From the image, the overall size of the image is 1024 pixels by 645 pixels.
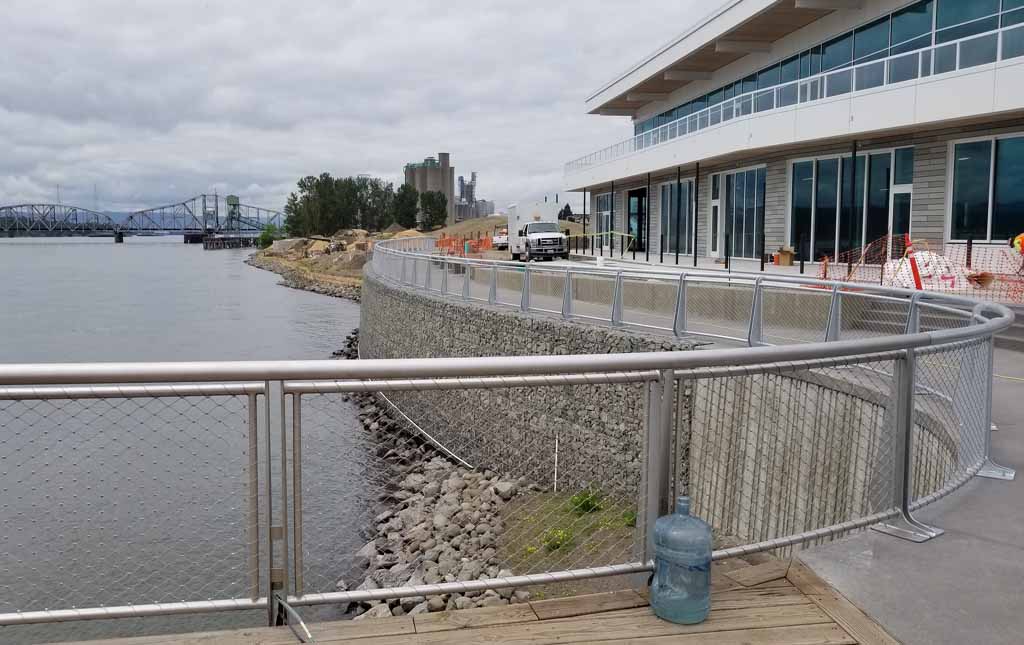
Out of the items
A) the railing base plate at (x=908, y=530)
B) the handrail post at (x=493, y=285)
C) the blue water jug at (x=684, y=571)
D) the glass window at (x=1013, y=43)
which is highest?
the glass window at (x=1013, y=43)

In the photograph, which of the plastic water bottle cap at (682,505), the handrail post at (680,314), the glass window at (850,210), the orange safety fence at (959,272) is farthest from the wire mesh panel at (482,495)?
the glass window at (850,210)

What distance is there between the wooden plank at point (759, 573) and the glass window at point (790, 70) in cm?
2989

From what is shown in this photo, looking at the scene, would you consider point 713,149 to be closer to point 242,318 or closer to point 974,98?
point 974,98

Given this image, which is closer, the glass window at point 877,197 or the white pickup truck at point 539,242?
the glass window at point 877,197

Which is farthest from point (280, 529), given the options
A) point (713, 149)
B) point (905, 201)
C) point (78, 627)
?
point (713, 149)

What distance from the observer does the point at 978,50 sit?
65.7ft

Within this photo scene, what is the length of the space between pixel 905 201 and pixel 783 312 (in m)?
14.1

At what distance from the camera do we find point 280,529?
400 cm

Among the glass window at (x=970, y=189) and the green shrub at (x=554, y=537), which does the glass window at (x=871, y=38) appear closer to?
the glass window at (x=970, y=189)

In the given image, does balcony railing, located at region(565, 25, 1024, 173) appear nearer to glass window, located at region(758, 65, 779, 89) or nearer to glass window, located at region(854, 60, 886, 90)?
glass window, located at region(854, 60, 886, 90)

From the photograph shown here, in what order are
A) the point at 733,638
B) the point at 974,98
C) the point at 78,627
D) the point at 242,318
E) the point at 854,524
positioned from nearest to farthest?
1. the point at 733,638
2. the point at 854,524
3. the point at 78,627
4. the point at 974,98
5. the point at 242,318

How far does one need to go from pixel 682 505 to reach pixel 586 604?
26.0 inches

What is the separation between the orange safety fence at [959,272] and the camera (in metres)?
17.9

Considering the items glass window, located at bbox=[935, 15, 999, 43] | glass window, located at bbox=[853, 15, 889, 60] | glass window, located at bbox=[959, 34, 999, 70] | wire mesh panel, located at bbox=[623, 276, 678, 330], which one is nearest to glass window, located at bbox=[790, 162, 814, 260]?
glass window, located at bbox=[853, 15, 889, 60]
